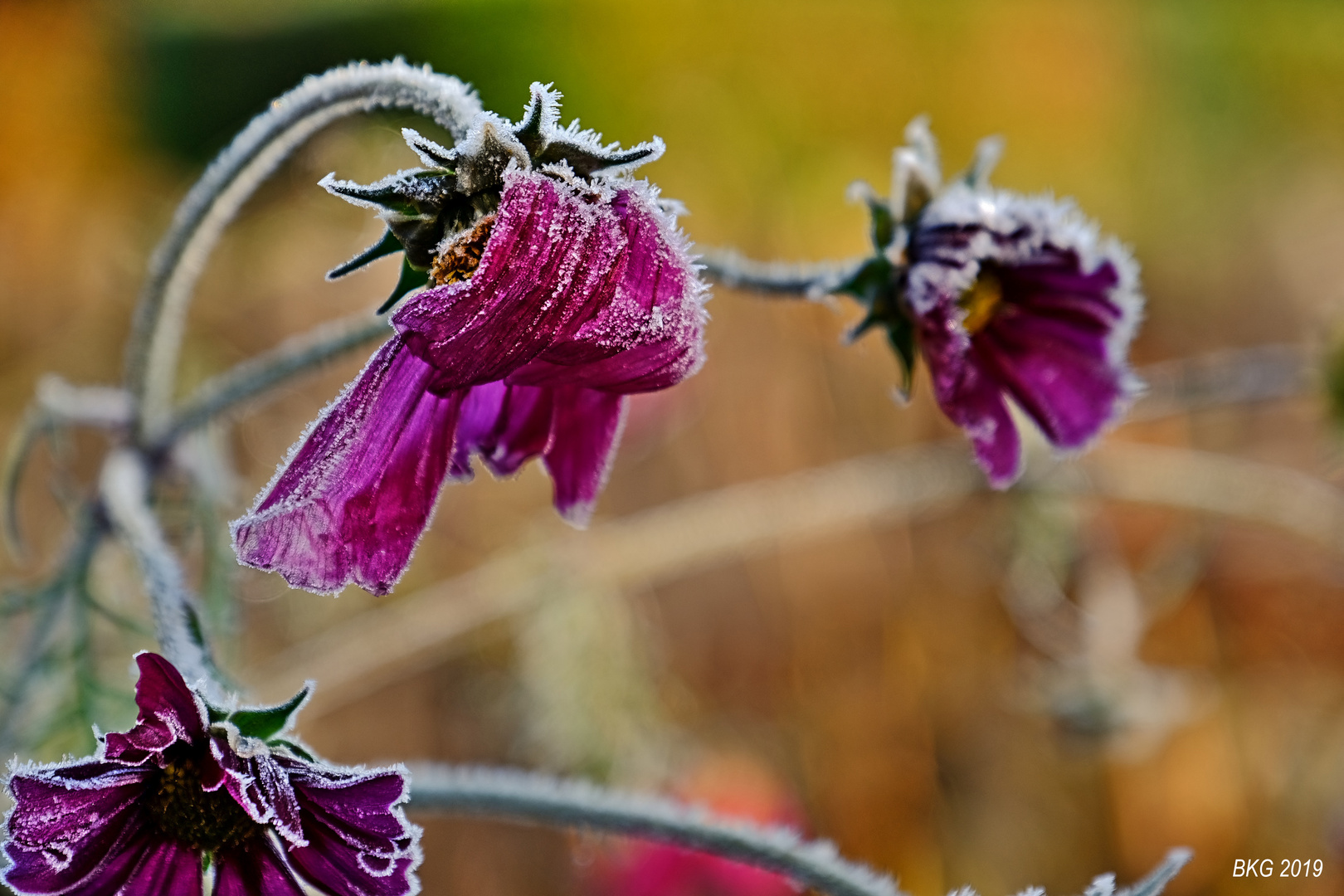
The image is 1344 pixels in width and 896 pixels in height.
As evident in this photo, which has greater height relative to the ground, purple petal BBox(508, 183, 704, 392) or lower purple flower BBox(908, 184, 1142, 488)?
lower purple flower BBox(908, 184, 1142, 488)

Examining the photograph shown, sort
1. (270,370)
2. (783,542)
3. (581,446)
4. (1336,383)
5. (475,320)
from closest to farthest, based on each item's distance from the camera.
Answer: (475,320)
(581,446)
(270,370)
(1336,383)
(783,542)

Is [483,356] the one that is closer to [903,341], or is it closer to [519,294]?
[519,294]

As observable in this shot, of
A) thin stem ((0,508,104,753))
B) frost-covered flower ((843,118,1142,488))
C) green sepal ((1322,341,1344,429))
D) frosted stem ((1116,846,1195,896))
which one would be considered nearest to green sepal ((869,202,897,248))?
frost-covered flower ((843,118,1142,488))

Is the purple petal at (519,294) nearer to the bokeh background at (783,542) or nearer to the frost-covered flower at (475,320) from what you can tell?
the frost-covered flower at (475,320)

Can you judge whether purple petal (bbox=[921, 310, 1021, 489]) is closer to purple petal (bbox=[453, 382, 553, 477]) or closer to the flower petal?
the flower petal

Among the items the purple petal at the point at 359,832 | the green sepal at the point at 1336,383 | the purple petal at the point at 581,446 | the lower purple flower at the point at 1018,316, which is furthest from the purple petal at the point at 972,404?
the green sepal at the point at 1336,383

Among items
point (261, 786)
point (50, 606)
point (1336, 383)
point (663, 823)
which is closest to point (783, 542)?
point (1336, 383)
